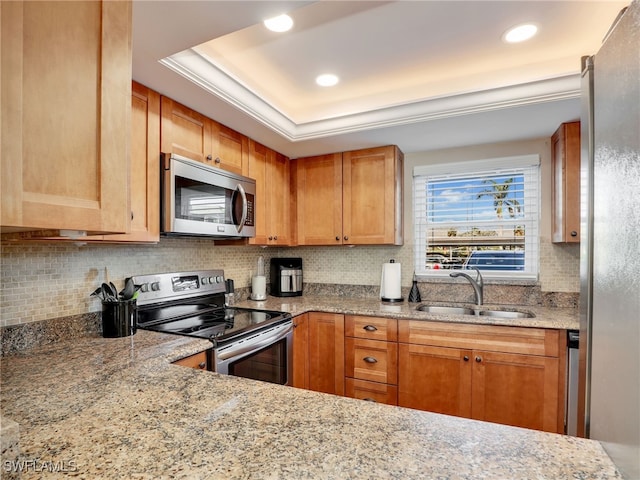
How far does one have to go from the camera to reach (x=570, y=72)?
Answer: 6.07 ft

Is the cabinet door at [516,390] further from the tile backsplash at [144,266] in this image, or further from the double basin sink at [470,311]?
the tile backsplash at [144,266]

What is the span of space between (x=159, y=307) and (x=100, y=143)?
64.1 inches

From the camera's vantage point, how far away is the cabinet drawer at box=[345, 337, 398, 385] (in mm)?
2438

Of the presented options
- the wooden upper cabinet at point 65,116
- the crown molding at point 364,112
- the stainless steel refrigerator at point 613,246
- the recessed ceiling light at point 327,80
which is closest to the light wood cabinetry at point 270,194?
the crown molding at point 364,112

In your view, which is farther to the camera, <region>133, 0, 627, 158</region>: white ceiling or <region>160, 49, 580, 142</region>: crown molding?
<region>160, 49, 580, 142</region>: crown molding

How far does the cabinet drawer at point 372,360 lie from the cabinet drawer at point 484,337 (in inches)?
6.0

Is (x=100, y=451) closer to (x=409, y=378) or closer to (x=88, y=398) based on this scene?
(x=88, y=398)

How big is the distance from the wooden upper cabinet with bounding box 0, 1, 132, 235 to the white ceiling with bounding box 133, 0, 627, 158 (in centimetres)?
61

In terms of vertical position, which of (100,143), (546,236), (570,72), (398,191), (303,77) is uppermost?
(303,77)

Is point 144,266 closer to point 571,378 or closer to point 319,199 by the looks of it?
point 319,199

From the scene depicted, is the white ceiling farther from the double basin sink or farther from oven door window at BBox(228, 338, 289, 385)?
oven door window at BBox(228, 338, 289, 385)

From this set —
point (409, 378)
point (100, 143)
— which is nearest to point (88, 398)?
point (100, 143)

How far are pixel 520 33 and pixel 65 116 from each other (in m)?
2.03

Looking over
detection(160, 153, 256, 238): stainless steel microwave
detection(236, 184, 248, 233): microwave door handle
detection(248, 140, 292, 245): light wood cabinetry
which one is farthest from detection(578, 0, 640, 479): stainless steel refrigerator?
detection(248, 140, 292, 245): light wood cabinetry
